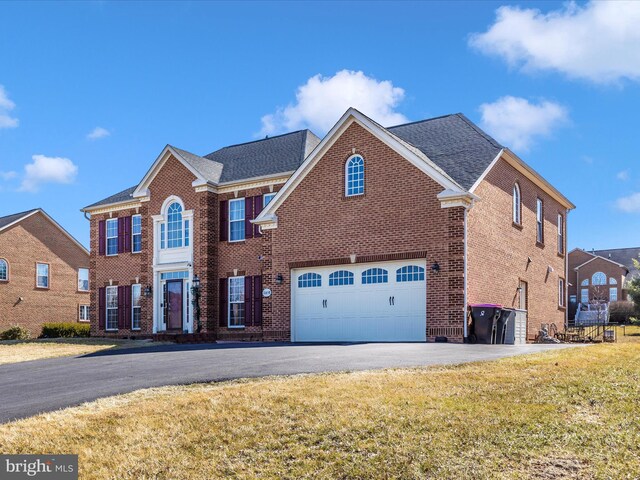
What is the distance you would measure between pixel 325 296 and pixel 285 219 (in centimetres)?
323

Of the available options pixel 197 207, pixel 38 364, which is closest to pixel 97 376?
pixel 38 364

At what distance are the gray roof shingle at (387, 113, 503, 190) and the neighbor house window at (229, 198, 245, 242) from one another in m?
7.15

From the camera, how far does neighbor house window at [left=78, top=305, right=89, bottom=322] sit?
1770 inches

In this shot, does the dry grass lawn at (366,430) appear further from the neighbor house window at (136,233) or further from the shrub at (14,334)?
the shrub at (14,334)

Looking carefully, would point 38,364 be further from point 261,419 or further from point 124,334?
point 124,334

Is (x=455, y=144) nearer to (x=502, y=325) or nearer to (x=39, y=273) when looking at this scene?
(x=502, y=325)

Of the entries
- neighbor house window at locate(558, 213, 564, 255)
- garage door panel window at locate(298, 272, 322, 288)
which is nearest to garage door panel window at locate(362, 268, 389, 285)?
garage door panel window at locate(298, 272, 322, 288)

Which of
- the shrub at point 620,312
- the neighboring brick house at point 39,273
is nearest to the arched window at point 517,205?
the neighboring brick house at point 39,273

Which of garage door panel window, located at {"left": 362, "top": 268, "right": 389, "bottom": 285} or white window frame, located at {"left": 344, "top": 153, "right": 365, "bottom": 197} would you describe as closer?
garage door panel window, located at {"left": 362, "top": 268, "right": 389, "bottom": 285}

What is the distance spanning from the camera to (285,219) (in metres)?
24.5

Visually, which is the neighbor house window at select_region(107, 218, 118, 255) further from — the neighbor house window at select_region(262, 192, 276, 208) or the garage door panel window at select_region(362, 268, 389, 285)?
the garage door panel window at select_region(362, 268, 389, 285)

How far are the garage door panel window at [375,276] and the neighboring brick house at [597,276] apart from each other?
5353 cm

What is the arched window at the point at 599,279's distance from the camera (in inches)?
2831

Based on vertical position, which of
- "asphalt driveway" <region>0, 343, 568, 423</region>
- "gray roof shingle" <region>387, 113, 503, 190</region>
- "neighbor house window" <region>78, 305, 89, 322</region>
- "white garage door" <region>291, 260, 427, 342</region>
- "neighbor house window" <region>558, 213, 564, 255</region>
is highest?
"gray roof shingle" <region>387, 113, 503, 190</region>
